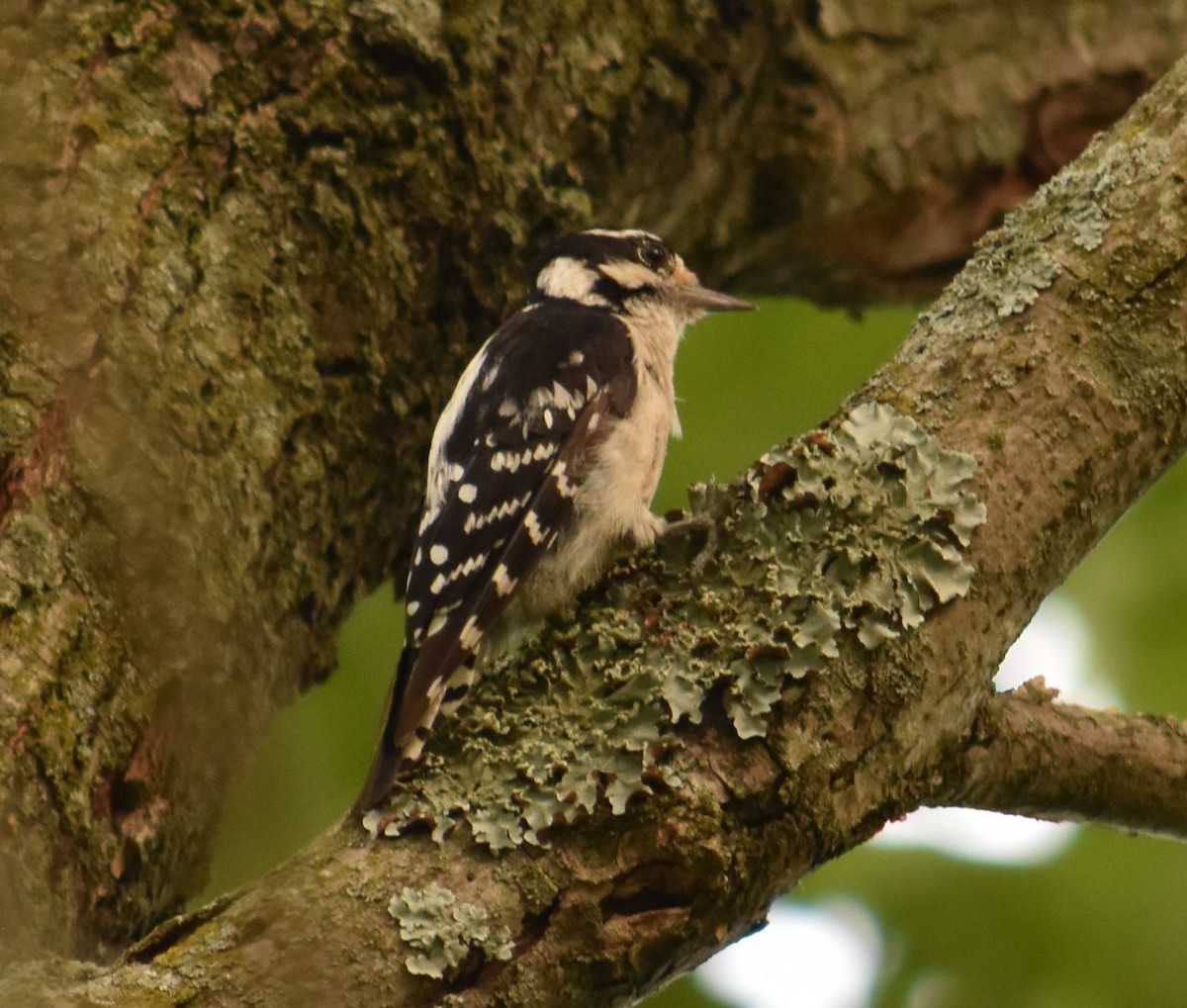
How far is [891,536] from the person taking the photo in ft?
6.56

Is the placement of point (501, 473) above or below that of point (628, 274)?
below

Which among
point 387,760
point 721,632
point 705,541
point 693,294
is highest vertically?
point 693,294

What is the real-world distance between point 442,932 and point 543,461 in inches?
59.3

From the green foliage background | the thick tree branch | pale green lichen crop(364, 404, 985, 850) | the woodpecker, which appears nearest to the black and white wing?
the woodpecker

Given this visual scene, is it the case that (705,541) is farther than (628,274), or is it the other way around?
(628,274)

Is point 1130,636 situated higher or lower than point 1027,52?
lower

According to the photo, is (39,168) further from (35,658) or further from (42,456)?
(35,658)

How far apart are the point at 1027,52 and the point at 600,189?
137 centimetres

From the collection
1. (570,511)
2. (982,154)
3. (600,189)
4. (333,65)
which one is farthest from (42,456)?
(982,154)

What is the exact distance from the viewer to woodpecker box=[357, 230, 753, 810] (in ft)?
8.54

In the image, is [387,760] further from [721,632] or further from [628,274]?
[628,274]

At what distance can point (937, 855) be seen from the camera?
3.75m

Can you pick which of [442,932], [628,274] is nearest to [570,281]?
[628,274]

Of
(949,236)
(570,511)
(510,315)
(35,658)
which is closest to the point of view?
(35,658)
